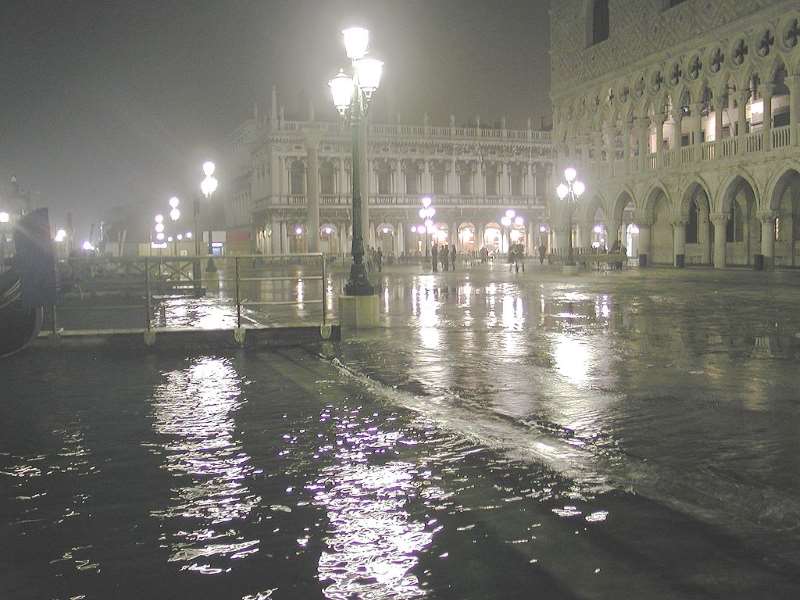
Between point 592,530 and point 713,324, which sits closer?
point 592,530

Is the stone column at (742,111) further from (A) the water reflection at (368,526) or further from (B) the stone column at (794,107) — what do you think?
(A) the water reflection at (368,526)

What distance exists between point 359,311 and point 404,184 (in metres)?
69.5

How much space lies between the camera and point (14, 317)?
1001 cm

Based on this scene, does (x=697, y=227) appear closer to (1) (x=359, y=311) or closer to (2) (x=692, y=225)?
(2) (x=692, y=225)

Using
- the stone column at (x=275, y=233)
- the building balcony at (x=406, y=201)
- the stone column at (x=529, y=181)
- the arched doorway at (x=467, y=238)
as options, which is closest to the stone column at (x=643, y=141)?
the building balcony at (x=406, y=201)

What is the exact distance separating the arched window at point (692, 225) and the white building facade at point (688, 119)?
71 mm

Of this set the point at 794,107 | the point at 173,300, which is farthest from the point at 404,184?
the point at 173,300

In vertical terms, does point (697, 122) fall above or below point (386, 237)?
above

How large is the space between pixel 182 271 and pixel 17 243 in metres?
17.0

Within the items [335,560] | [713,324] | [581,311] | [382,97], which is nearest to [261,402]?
[335,560]

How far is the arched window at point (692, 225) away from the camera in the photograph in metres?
45.0

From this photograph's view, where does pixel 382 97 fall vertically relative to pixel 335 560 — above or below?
above

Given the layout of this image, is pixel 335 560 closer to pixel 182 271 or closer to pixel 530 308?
pixel 530 308

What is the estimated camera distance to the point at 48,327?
14898mm
